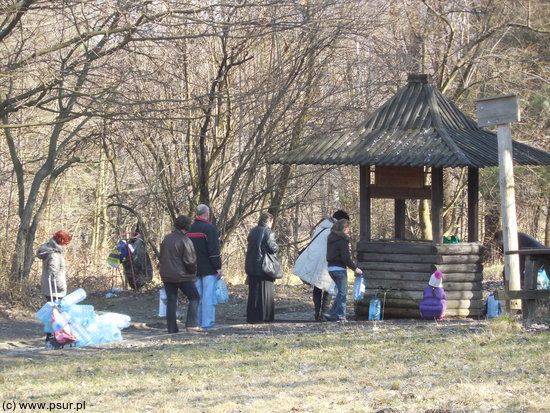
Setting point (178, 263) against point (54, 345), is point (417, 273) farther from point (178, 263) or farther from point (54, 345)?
point (54, 345)

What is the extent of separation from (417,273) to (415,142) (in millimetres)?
1896

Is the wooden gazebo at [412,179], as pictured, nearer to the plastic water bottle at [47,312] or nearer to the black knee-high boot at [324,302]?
the black knee-high boot at [324,302]

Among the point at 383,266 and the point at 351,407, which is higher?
the point at 383,266

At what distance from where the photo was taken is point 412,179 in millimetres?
12062

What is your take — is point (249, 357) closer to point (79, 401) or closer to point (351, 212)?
point (79, 401)

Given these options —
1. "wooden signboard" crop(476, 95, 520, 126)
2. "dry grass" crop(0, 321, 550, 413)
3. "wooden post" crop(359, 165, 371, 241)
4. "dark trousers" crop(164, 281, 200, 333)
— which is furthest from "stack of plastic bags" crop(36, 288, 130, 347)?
"wooden signboard" crop(476, 95, 520, 126)

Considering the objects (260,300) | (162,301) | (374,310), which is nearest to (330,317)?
(374,310)

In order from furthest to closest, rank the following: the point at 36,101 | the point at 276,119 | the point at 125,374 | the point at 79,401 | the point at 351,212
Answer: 1. the point at 351,212
2. the point at 276,119
3. the point at 36,101
4. the point at 125,374
5. the point at 79,401

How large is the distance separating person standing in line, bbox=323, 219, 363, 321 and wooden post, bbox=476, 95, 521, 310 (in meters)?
2.58

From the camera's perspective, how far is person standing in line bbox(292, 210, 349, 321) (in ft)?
40.3

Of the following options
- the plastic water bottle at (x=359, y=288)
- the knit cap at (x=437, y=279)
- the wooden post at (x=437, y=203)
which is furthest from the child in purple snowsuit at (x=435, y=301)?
the plastic water bottle at (x=359, y=288)

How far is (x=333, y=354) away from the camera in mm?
8648

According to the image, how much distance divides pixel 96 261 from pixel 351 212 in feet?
24.1

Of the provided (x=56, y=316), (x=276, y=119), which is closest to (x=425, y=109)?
(x=276, y=119)
